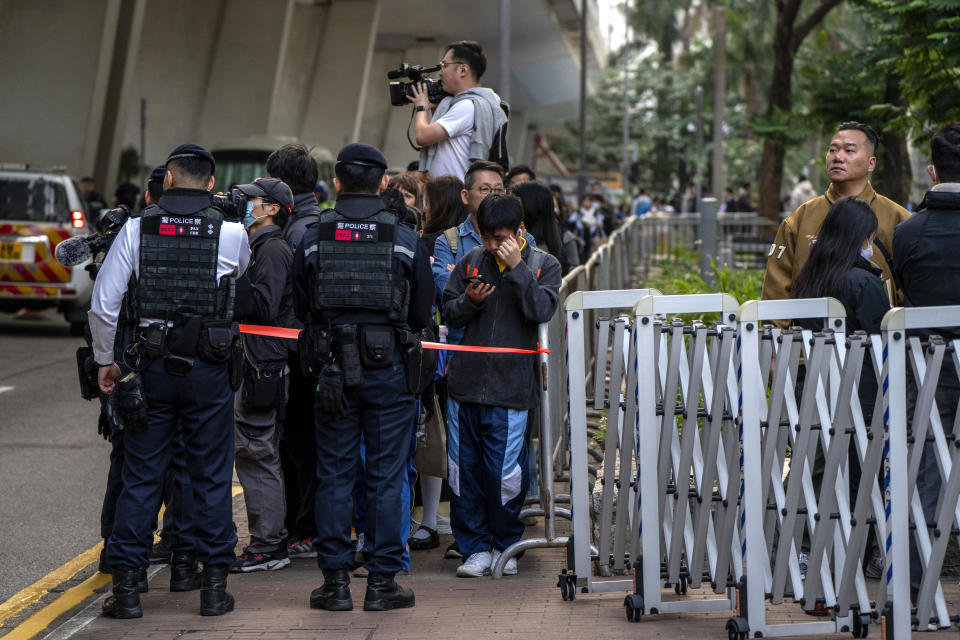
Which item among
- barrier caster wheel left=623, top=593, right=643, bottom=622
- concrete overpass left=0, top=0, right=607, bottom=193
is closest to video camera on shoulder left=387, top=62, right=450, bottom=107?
barrier caster wheel left=623, top=593, right=643, bottom=622

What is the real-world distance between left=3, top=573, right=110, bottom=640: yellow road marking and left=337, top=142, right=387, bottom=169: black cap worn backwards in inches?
95.6

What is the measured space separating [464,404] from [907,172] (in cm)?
1643

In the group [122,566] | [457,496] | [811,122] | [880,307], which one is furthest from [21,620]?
[811,122]

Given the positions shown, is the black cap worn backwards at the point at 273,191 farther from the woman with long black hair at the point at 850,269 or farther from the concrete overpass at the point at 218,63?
the concrete overpass at the point at 218,63

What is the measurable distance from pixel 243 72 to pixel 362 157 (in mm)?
31032

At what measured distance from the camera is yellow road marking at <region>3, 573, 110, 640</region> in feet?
19.2

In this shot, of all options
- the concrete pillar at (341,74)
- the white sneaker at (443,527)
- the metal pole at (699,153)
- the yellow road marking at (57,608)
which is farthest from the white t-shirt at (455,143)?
the concrete pillar at (341,74)

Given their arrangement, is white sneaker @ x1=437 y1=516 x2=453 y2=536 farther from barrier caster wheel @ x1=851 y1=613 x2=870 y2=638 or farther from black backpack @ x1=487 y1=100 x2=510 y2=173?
barrier caster wheel @ x1=851 y1=613 x2=870 y2=638

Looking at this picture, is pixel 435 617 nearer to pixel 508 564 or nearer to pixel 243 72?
pixel 508 564

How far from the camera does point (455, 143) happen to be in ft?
27.7

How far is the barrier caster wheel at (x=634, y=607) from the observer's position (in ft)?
18.0

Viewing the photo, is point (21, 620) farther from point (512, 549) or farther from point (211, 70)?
point (211, 70)

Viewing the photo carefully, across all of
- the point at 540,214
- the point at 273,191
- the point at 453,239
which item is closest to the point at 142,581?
the point at 273,191

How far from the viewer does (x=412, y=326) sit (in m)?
6.11
